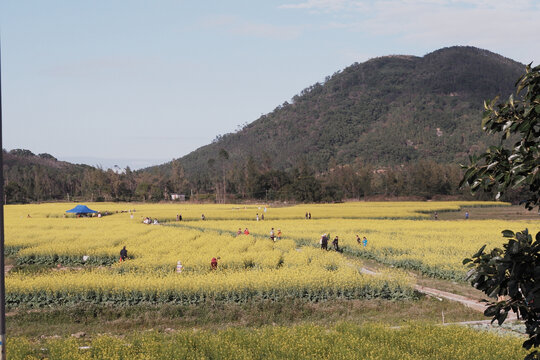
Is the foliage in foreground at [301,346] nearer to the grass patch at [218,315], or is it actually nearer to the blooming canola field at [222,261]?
the grass patch at [218,315]

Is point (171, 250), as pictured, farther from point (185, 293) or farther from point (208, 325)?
point (208, 325)

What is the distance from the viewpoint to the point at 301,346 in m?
12.8

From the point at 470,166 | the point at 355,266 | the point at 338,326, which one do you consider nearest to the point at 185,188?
the point at 355,266

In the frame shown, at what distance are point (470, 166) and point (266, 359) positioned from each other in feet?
29.1

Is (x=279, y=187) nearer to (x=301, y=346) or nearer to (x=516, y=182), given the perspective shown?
(x=301, y=346)

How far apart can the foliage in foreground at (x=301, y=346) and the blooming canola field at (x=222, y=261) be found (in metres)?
6.95

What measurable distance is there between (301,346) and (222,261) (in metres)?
15.9

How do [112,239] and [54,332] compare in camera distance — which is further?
[112,239]

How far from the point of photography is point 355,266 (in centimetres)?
2708

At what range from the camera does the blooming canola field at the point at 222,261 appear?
21000mm

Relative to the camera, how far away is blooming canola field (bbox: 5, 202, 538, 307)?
827 inches

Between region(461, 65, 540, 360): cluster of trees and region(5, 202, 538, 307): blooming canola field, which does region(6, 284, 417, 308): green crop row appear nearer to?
region(5, 202, 538, 307): blooming canola field

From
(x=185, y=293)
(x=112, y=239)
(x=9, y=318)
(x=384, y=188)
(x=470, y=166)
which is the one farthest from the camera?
(x=384, y=188)

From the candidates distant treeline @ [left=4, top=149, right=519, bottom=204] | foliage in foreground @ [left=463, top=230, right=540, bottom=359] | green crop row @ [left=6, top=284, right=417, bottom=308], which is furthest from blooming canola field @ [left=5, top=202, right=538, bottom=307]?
distant treeline @ [left=4, top=149, right=519, bottom=204]
